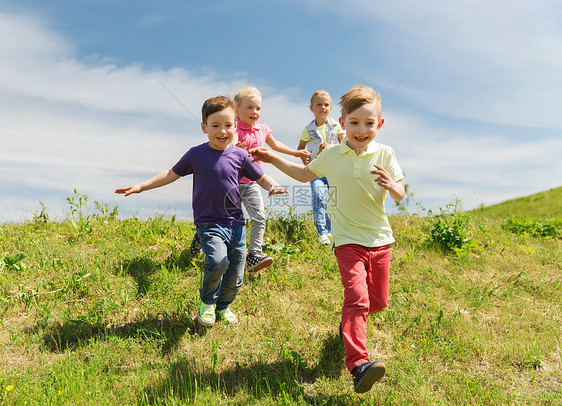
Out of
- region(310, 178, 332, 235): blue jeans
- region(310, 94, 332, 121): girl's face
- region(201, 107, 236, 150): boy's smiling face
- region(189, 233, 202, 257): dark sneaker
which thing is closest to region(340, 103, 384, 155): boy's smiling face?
region(201, 107, 236, 150): boy's smiling face

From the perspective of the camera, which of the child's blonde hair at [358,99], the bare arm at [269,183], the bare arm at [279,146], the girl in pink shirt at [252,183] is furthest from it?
the bare arm at [279,146]

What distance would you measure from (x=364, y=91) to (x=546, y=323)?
3.68m

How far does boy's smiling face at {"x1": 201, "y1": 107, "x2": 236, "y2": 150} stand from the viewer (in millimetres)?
4359

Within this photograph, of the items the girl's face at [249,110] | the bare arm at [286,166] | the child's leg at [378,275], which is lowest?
the child's leg at [378,275]

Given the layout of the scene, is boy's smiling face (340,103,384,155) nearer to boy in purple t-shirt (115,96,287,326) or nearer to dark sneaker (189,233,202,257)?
boy in purple t-shirt (115,96,287,326)

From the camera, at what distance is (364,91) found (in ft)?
12.8

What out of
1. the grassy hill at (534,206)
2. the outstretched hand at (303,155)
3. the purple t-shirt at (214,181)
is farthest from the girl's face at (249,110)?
the grassy hill at (534,206)

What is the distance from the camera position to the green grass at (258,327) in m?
3.68

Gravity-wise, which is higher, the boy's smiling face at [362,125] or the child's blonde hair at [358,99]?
the child's blonde hair at [358,99]

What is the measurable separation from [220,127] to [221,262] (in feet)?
4.53

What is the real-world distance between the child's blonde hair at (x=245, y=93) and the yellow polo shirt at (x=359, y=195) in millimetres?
2179

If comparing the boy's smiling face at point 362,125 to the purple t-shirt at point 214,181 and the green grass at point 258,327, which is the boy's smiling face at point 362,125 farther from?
the green grass at point 258,327

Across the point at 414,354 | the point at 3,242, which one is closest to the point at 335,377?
the point at 414,354

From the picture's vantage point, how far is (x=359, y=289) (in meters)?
3.59
